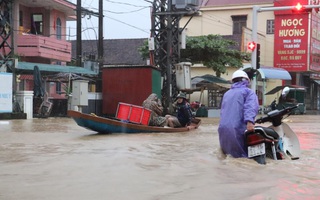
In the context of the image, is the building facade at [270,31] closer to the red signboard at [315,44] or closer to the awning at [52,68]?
the red signboard at [315,44]

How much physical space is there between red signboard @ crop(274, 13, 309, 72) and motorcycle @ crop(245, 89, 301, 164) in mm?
31155

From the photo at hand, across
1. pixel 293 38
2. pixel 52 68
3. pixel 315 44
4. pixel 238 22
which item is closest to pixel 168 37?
pixel 52 68

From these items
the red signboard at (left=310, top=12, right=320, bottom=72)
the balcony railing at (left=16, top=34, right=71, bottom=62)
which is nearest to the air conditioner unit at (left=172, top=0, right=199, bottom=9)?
the balcony railing at (left=16, top=34, right=71, bottom=62)

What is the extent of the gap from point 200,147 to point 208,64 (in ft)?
69.4

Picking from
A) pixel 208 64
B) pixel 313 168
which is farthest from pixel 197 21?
pixel 313 168

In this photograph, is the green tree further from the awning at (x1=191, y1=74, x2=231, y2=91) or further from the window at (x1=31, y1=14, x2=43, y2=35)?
the window at (x1=31, y1=14, x2=43, y2=35)

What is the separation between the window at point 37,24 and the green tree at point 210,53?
6734 millimetres

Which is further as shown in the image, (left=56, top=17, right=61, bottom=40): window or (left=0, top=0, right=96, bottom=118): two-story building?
(left=56, top=17, right=61, bottom=40): window

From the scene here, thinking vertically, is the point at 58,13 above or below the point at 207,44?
above

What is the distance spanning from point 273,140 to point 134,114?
601cm

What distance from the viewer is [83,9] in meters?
26.7

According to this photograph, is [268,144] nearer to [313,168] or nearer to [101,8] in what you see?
[313,168]

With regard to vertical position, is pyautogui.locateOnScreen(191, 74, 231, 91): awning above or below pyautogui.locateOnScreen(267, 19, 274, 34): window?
below

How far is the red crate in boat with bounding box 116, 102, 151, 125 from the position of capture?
41.5 ft
